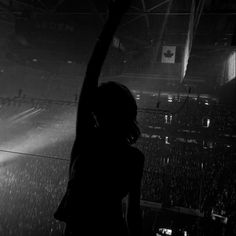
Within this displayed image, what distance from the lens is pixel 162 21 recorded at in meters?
6.00

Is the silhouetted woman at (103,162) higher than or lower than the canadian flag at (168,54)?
lower

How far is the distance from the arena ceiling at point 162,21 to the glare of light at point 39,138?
577 centimetres

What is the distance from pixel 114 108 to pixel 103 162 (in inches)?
8.4

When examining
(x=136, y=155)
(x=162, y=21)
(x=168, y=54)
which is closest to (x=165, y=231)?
(x=168, y=54)

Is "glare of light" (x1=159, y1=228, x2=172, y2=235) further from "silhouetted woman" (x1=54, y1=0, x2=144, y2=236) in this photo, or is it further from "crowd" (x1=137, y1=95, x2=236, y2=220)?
"silhouetted woman" (x1=54, y1=0, x2=144, y2=236)

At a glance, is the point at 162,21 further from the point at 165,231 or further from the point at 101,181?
the point at 101,181

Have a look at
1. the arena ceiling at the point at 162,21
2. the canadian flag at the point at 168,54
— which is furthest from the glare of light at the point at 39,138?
the canadian flag at the point at 168,54

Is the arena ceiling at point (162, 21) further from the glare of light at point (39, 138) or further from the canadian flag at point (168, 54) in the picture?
the glare of light at point (39, 138)

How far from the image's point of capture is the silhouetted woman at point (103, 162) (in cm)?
96

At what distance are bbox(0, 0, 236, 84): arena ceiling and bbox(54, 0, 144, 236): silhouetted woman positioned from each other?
12.2 feet

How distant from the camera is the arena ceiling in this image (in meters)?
4.83

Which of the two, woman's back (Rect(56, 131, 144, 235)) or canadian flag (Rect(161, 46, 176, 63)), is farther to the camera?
canadian flag (Rect(161, 46, 176, 63))

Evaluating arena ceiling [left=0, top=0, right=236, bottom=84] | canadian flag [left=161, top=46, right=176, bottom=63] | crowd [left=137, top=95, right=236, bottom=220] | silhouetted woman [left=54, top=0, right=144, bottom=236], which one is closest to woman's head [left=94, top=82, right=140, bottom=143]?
silhouetted woman [left=54, top=0, right=144, bottom=236]

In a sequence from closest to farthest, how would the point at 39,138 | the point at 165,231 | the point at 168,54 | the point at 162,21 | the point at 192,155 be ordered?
the point at 162,21
the point at 165,231
the point at 168,54
the point at 192,155
the point at 39,138
